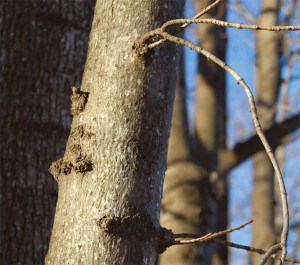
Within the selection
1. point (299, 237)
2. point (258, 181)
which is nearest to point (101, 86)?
point (258, 181)

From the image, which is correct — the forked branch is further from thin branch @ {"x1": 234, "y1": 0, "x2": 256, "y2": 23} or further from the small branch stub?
thin branch @ {"x1": 234, "y1": 0, "x2": 256, "y2": 23}

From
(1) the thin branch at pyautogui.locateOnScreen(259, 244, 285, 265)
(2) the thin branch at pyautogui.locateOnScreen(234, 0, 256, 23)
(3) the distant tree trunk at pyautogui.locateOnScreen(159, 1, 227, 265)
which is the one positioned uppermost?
(2) the thin branch at pyautogui.locateOnScreen(234, 0, 256, 23)

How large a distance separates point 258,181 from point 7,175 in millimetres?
3927

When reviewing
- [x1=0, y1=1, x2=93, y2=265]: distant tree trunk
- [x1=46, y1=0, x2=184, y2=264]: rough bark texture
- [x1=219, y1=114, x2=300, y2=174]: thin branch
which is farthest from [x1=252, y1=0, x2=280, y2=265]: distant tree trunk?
[x1=46, y1=0, x2=184, y2=264]: rough bark texture

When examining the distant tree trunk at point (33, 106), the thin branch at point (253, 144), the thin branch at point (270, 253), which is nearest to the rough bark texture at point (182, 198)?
the thin branch at point (253, 144)

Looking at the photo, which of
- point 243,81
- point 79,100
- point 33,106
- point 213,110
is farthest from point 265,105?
point 243,81

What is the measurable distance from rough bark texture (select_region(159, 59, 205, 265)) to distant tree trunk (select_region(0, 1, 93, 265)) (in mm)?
1909

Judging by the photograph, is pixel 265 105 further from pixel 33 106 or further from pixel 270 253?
pixel 270 253

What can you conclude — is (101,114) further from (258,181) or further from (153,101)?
(258,181)

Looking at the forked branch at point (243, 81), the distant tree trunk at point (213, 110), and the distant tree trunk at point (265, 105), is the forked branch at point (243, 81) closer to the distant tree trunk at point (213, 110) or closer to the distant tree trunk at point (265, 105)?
the distant tree trunk at point (213, 110)

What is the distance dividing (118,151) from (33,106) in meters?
1.10

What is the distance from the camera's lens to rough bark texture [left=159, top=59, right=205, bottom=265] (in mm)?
4172

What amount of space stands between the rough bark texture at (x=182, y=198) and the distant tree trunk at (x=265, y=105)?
3.93 ft

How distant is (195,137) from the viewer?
4.78 m
